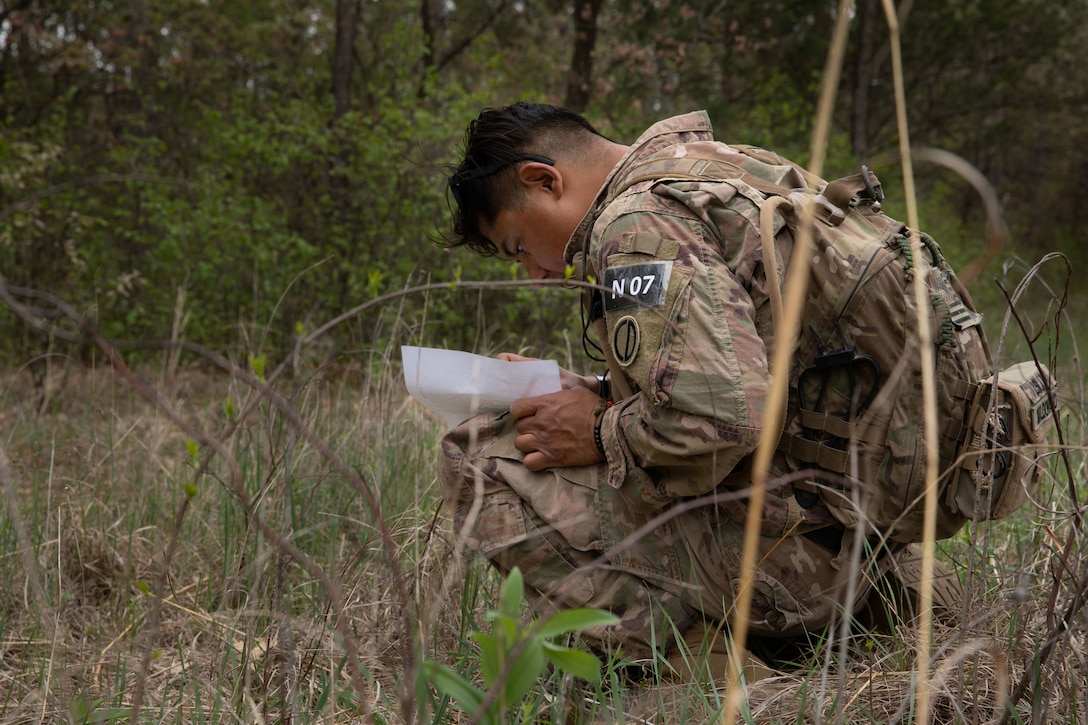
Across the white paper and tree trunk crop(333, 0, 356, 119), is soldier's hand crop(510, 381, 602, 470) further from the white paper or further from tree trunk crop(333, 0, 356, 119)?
tree trunk crop(333, 0, 356, 119)

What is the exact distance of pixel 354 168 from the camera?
652cm

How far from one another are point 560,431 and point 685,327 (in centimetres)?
55

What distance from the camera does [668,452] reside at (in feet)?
5.88

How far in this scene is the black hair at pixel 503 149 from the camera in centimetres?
230

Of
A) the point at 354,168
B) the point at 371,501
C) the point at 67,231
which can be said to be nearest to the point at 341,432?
the point at 371,501

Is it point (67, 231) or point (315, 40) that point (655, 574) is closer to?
point (67, 231)

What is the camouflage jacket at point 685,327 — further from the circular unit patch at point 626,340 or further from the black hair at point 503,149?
the black hair at point 503,149

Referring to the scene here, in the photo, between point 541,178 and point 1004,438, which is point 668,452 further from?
point 541,178

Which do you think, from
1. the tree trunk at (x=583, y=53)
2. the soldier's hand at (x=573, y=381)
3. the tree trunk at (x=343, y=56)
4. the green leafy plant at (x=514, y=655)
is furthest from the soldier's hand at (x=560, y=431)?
the tree trunk at (x=583, y=53)

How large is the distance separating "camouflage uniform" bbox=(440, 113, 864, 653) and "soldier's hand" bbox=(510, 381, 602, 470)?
0.14ft

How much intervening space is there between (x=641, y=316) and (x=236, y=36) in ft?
30.3

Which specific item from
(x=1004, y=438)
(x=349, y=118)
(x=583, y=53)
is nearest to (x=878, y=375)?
(x=1004, y=438)

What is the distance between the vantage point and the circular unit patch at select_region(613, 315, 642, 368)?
1773 millimetres

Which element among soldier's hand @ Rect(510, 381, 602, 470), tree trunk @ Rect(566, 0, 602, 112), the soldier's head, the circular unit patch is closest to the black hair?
the soldier's head
